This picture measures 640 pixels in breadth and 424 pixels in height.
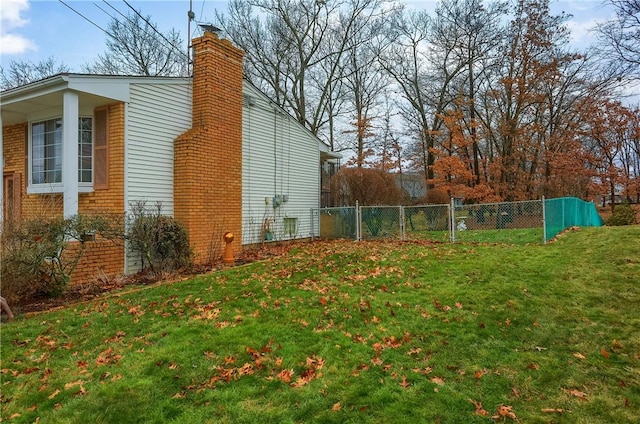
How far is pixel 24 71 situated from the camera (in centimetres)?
2123

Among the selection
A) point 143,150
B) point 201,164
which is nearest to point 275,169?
point 201,164

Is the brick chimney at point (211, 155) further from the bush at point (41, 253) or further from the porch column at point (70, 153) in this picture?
the bush at point (41, 253)

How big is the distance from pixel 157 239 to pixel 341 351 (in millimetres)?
4944

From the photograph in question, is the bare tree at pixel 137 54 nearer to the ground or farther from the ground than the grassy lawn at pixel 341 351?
farther from the ground

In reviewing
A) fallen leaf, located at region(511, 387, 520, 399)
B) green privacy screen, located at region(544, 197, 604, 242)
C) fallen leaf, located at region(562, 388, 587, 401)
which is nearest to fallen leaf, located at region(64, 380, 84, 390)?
fallen leaf, located at region(511, 387, 520, 399)

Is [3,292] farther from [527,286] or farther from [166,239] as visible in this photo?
[527,286]

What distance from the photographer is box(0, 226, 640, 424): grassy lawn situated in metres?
2.83

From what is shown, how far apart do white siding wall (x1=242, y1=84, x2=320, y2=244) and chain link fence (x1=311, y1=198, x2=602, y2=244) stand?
1017 millimetres

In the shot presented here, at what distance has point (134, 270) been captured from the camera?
7.54 meters

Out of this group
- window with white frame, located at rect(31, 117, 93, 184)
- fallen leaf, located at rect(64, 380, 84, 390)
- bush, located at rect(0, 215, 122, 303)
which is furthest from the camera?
window with white frame, located at rect(31, 117, 93, 184)

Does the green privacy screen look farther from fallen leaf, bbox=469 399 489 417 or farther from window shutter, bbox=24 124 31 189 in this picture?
window shutter, bbox=24 124 31 189

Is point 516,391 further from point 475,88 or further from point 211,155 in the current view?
point 475,88

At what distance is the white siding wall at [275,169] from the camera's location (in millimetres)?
10383

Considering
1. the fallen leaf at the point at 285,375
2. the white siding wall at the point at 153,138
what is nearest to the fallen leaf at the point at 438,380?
the fallen leaf at the point at 285,375
